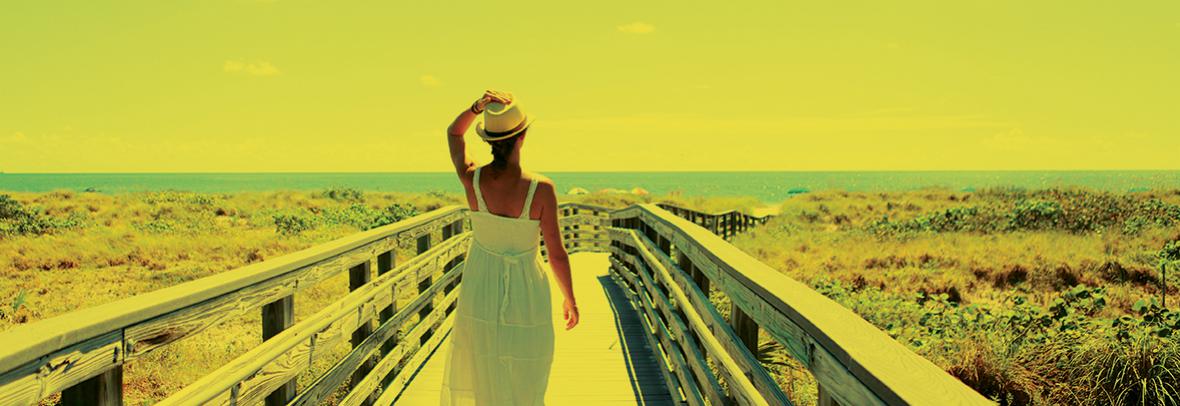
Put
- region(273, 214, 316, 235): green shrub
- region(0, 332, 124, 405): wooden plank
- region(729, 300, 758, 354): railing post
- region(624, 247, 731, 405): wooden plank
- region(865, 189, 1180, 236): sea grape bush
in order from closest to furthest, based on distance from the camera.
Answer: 1. region(0, 332, 124, 405): wooden plank
2. region(729, 300, 758, 354): railing post
3. region(624, 247, 731, 405): wooden plank
4. region(865, 189, 1180, 236): sea grape bush
5. region(273, 214, 316, 235): green shrub

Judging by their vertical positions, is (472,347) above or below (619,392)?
above

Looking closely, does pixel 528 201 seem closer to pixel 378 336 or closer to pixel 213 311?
pixel 213 311

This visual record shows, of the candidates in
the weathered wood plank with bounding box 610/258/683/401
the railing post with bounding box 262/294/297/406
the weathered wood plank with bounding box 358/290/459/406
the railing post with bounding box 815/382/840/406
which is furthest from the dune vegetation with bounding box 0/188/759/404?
the railing post with bounding box 815/382/840/406

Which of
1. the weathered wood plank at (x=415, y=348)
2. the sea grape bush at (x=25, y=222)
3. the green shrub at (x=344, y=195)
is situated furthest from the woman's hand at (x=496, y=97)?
the green shrub at (x=344, y=195)

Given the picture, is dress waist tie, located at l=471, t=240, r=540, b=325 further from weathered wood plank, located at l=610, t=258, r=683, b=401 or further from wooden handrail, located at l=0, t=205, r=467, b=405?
weathered wood plank, located at l=610, t=258, r=683, b=401

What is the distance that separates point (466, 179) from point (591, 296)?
20.5ft

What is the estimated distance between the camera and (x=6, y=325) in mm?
9711

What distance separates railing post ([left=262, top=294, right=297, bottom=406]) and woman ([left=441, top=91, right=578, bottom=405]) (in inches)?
31.2

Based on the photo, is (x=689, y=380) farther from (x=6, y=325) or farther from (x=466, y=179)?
(x=6, y=325)

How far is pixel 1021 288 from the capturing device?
1198cm

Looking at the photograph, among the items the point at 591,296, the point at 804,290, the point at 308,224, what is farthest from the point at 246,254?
the point at 804,290

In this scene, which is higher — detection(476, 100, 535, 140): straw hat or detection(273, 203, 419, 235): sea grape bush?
detection(476, 100, 535, 140): straw hat

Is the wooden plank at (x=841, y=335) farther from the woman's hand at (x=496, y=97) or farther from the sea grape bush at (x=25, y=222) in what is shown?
the sea grape bush at (x=25, y=222)

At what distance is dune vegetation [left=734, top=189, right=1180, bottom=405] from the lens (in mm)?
6391
